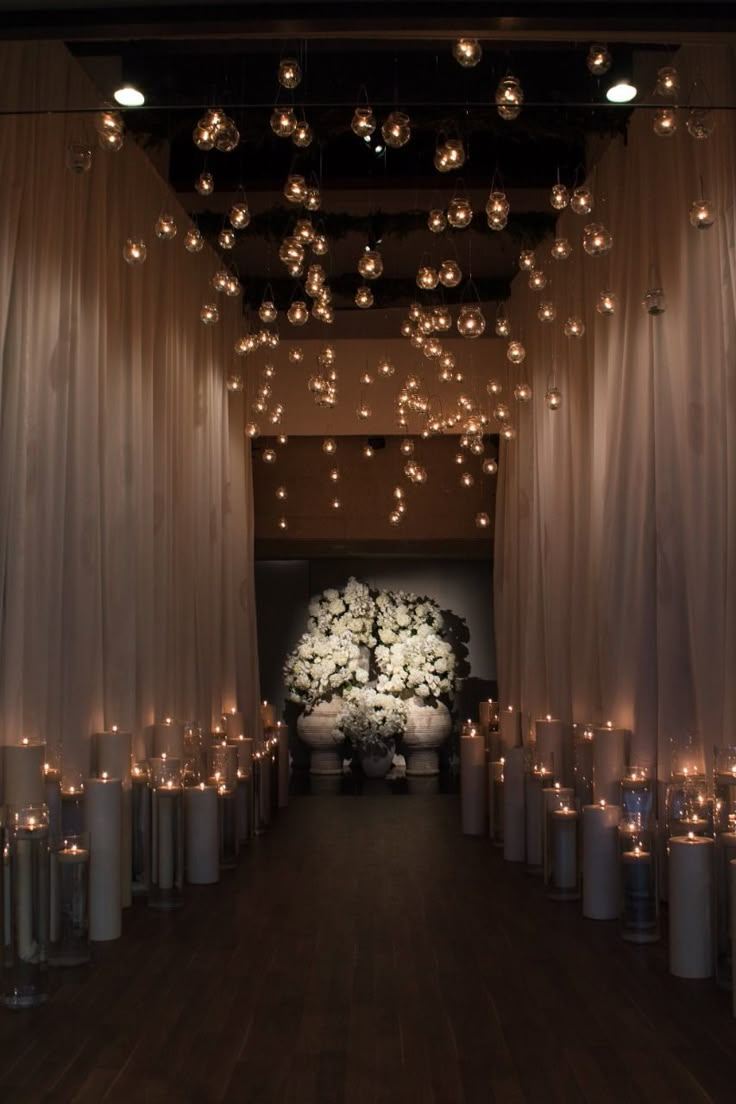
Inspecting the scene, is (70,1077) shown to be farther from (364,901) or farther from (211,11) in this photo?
(211,11)

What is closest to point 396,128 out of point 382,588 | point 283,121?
point 283,121

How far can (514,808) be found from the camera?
7.04m

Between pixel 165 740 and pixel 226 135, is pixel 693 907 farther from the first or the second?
pixel 165 740

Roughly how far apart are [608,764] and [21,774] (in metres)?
3.01

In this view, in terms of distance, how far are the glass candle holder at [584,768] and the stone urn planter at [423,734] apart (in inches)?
174

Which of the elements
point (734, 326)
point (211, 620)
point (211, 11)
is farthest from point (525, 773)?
point (211, 11)

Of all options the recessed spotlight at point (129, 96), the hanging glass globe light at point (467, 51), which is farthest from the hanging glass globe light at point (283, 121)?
the recessed spotlight at point (129, 96)

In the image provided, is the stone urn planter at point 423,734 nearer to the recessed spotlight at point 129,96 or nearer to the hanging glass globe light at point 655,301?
the hanging glass globe light at point 655,301

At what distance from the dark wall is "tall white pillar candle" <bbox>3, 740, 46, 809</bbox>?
7455mm

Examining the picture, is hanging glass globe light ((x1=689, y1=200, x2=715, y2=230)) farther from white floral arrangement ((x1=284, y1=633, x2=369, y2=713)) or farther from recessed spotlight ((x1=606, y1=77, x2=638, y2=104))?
white floral arrangement ((x1=284, y1=633, x2=369, y2=713))

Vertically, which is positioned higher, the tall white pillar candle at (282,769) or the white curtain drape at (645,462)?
the white curtain drape at (645,462)

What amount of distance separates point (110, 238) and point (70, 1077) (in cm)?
439

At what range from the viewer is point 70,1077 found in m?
3.48

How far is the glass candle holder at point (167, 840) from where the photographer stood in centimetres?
588
